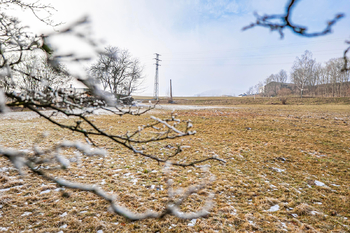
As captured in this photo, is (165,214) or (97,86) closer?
(97,86)

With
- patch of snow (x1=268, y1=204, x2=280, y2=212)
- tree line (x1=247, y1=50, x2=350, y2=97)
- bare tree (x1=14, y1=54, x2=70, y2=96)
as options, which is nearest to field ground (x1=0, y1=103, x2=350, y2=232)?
patch of snow (x1=268, y1=204, x2=280, y2=212)

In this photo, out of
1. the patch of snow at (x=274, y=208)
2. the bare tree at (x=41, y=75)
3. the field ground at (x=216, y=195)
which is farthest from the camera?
the patch of snow at (x=274, y=208)

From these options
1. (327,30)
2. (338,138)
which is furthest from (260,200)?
(338,138)

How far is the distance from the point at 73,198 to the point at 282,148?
18.8 ft

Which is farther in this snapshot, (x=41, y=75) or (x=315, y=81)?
(x=315, y=81)

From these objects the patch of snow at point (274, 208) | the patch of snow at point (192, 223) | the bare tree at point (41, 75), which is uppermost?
the bare tree at point (41, 75)

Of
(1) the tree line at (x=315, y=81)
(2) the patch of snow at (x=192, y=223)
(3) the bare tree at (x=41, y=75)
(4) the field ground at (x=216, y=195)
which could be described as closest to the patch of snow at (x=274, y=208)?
(4) the field ground at (x=216, y=195)

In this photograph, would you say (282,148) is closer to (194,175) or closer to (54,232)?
(194,175)

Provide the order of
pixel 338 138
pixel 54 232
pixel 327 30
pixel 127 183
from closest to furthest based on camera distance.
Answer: pixel 327 30
pixel 54 232
pixel 127 183
pixel 338 138

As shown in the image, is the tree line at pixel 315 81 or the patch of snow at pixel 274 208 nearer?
the patch of snow at pixel 274 208

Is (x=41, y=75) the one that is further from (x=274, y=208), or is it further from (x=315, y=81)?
(x=315, y=81)

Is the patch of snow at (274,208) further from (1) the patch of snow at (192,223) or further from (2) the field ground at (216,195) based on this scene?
(1) the patch of snow at (192,223)

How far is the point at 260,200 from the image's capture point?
270cm

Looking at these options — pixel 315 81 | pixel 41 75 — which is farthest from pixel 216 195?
pixel 315 81
